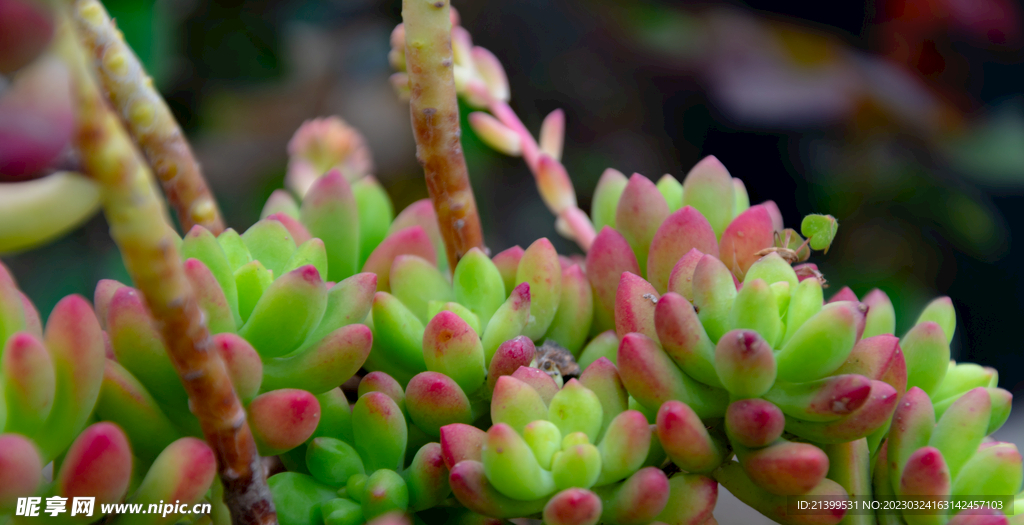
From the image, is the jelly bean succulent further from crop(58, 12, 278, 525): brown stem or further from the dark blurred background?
the dark blurred background

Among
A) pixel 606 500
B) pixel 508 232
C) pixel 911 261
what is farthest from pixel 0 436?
pixel 911 261

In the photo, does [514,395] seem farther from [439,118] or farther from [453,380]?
[439,118]

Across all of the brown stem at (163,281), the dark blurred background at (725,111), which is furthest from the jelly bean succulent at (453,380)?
the dark blurred background at (725,111)

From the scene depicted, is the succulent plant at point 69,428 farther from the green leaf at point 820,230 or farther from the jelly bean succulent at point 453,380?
the green leaf at point 820,230

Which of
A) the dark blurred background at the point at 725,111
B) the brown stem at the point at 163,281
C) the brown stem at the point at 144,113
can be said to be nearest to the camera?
the brown stem at the point at 163,281

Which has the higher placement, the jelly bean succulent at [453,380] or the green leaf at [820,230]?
the green leaf at [820,230]

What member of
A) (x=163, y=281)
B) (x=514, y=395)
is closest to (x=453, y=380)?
(x=514, y=395)

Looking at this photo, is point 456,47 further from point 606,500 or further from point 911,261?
point 911,261

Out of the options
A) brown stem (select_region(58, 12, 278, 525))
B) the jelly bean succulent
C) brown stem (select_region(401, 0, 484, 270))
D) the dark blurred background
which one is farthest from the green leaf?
the dark blurred background
